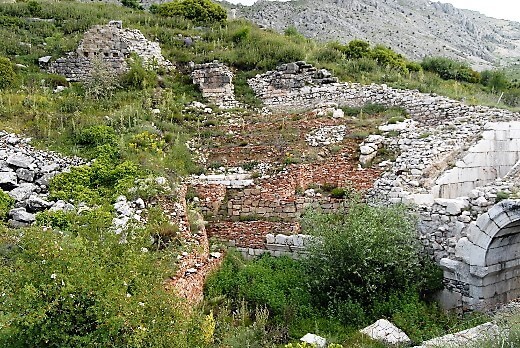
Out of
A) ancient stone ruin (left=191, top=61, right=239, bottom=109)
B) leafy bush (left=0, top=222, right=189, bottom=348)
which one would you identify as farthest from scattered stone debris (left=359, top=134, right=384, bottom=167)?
leafy bush (left=0, top=222, right=189, bottom=348)

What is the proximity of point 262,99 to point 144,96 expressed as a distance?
162 inches

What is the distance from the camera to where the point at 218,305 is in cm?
1026

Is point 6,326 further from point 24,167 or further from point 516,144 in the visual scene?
point 516,144

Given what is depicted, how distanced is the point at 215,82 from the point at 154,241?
10.00m

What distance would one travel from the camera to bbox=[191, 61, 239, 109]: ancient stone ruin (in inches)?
724

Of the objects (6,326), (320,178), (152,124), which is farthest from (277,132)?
(6,326)

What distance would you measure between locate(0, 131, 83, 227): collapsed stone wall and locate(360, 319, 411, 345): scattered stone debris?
577 cm

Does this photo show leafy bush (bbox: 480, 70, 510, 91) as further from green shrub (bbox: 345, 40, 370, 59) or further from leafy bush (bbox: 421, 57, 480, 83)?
green shrub (bbox: 345, 40, 370, 59)

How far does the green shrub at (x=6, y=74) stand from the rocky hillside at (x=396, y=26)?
32.9m

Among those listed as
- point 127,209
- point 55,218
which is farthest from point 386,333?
point 55,218

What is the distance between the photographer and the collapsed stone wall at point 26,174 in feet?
31.7

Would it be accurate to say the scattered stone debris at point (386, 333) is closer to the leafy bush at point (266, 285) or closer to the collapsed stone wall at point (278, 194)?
the leafy bush at point (266, 285)

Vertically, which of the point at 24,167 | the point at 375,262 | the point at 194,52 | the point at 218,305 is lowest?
the point at 218,305

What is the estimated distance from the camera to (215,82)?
18.9m
